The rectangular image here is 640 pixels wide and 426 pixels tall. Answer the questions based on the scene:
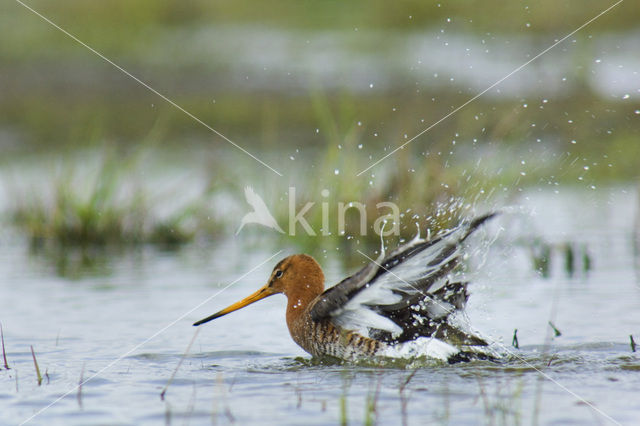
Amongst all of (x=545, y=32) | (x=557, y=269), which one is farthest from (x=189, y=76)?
(x=557, y=269)

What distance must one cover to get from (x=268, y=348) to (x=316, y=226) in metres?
2.88

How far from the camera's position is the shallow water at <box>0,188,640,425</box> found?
15.0 ft

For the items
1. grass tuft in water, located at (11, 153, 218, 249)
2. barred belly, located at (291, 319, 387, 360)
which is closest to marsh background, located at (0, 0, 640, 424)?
grass tuft in water, located at (11, 153, 218, 249)

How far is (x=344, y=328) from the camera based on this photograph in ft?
18.6

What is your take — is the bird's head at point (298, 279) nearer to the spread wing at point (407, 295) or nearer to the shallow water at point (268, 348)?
the shallow water at point (268, 348)

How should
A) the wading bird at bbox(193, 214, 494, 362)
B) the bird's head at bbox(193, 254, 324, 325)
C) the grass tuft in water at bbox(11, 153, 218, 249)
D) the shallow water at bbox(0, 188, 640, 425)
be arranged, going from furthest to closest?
the grass tuft in water at bbox(11, 153, 218, 249)
the bird's head at bbox(193, 254, 324, 325)
the wading bird at bbox(193, 214, 494, 362)
the shallow water at bbox(0, 188, 640, 425)

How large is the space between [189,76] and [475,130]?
33.4 ft

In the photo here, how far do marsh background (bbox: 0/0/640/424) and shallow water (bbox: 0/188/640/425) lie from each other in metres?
0.02

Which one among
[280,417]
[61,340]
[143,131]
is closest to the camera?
[280,417]

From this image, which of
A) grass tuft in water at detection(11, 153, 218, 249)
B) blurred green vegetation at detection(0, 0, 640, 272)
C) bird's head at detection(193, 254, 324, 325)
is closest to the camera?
bird's head at detection(193, 254, 324, 325)

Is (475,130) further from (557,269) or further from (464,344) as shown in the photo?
(464,344)

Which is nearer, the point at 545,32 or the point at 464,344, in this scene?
the point at 464,344

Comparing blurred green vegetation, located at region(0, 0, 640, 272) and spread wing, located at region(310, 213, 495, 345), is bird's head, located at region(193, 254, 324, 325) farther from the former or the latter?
blurred green vegetation, located at region(0, 0, 640, 272)

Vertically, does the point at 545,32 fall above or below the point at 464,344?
above
